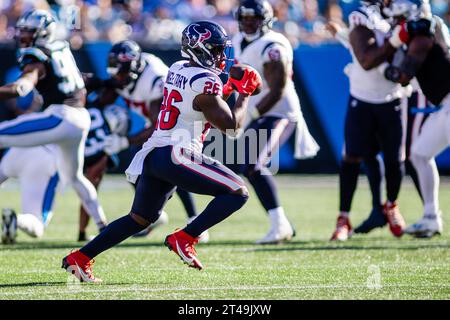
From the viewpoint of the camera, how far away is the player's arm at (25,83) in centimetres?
701

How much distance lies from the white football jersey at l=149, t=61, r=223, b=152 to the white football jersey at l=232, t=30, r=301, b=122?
7.49ft

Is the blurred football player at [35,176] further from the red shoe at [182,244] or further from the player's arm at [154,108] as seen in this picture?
the red shoe at [182,244]

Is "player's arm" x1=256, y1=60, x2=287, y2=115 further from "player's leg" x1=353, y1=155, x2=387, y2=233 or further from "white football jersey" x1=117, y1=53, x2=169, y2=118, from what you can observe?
"player's leg" x1=353, y1=155, x2=387, y2=233

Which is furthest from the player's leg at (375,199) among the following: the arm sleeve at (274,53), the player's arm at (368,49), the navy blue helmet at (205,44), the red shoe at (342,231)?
the navy blue helmet at (205,44)

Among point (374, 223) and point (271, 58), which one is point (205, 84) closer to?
point (271, 58)

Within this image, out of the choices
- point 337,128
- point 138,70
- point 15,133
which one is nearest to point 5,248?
point 15,133

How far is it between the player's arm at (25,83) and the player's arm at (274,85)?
1719 millimetres

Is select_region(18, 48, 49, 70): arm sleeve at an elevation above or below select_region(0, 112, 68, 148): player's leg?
above

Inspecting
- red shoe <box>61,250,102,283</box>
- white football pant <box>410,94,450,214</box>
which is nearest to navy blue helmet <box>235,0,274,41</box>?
white football pant <box>410,94,450,214</box>

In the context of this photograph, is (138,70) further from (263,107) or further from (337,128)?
(337,128)

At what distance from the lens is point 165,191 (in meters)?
5.66

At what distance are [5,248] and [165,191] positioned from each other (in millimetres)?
2329

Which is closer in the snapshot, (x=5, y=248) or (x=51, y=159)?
(x=5, y=248)

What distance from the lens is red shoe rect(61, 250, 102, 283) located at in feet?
18.3
